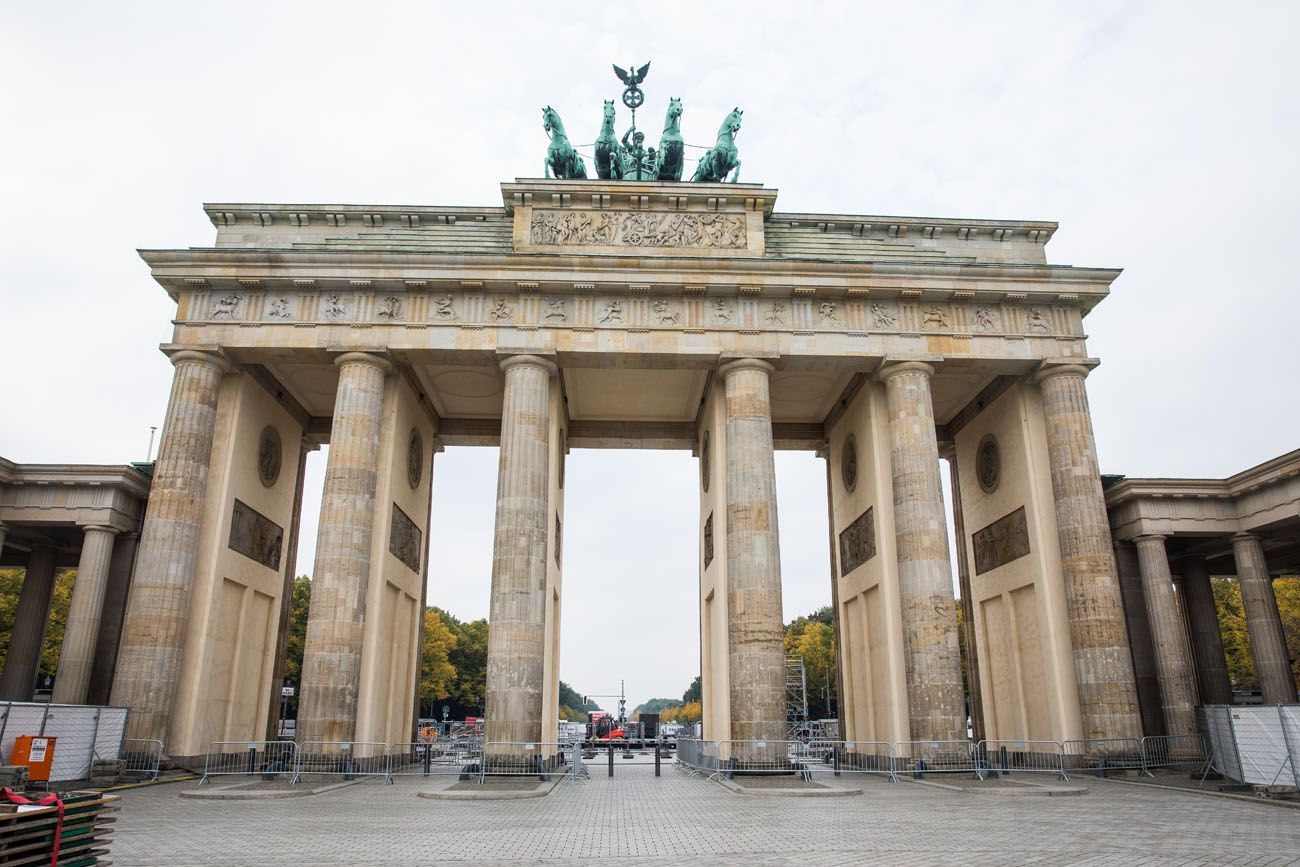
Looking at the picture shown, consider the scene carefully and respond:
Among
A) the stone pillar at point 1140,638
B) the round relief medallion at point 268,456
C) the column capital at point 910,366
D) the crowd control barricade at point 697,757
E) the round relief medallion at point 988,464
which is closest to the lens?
the crowd control barricade at point 697,757

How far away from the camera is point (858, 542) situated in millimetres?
29344

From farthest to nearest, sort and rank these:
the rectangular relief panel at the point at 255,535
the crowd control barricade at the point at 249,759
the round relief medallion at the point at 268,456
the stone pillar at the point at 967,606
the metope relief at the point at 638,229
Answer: the stone pillar at the point at 967,606 < the round relief medallion at the point at 268,456 < the metope relief at the point at 638,229 < the rectangular relief panel at the point at 255,535 < the crowd control barricade at the point at 249,759

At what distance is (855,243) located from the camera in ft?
93.0

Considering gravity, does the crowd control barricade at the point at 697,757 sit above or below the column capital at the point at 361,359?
below

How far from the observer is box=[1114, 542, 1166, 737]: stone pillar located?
26.5 m

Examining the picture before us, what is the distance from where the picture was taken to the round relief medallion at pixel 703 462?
30781 millimetres

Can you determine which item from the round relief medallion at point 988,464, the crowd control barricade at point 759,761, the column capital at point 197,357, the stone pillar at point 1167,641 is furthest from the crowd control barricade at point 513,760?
the round relief medallion at point 988,464

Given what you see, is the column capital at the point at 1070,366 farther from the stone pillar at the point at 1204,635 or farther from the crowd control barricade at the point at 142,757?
the crowd control barricade at the point at 142,757

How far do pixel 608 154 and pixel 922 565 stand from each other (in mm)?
17145

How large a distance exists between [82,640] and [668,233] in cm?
2071

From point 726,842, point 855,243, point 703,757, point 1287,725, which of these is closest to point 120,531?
point 703,757

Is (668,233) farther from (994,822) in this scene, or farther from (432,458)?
(994,822)

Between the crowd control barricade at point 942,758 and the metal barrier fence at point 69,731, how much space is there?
63.1 feet

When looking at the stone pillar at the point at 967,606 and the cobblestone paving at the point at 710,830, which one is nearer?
the cobblestone paving at the point at 710,830
